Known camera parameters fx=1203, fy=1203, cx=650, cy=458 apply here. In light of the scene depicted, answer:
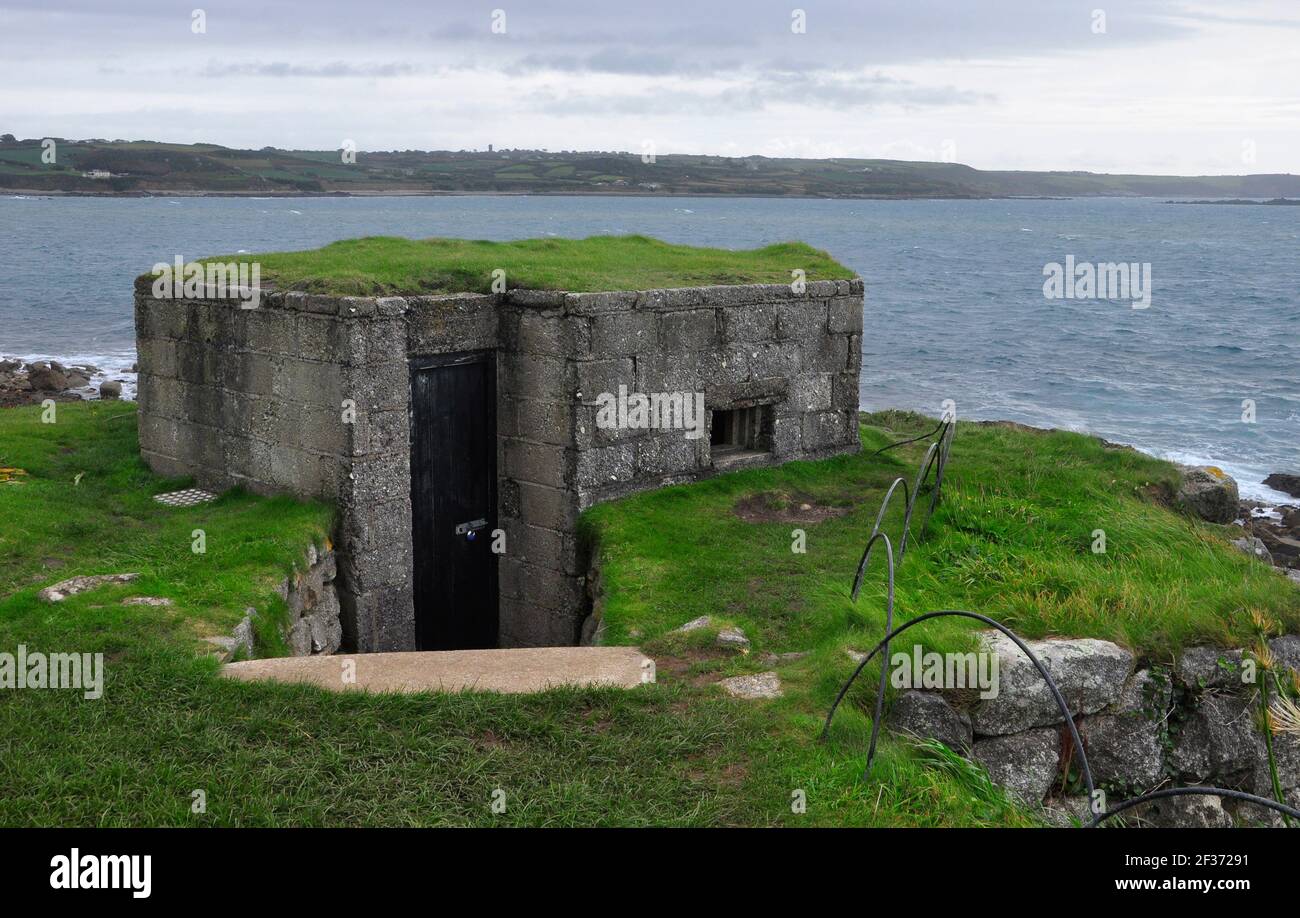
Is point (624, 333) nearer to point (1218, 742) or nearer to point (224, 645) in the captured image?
point (224, 645)

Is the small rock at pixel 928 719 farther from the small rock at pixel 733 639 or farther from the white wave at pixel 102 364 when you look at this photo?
the white wave at pixel 102 364

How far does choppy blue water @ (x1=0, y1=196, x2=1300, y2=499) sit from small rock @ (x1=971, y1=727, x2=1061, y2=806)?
64.0ft

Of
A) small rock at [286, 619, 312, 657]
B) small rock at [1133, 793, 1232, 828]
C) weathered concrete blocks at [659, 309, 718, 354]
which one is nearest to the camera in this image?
small rock at [1133, 793, 1232, 828]

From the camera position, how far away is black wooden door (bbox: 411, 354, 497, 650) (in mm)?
11445

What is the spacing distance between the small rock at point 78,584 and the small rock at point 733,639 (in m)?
4.57

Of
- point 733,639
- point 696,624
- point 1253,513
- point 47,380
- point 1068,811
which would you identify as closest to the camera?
point 1068,811

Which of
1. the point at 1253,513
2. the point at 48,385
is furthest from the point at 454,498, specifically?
the point at 48,385

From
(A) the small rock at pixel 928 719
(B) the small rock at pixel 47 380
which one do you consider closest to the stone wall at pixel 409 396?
(A) the small rock at pixel 928 719

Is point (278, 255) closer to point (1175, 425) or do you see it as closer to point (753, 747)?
point (753, 747)

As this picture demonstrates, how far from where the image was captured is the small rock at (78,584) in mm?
8805

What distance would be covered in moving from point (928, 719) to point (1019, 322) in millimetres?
54854

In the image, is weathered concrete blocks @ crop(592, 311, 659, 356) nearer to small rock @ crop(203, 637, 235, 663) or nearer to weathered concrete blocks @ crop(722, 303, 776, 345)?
weathered concrete blocks @ crop(722, 303, 776, 345)

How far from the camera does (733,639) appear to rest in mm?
8820

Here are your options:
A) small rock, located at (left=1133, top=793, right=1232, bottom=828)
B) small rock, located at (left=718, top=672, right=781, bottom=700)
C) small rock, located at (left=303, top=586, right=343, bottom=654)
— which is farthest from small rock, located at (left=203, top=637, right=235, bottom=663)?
small rock, located at (left=1133, top=793, right=1232, bottom=828)
